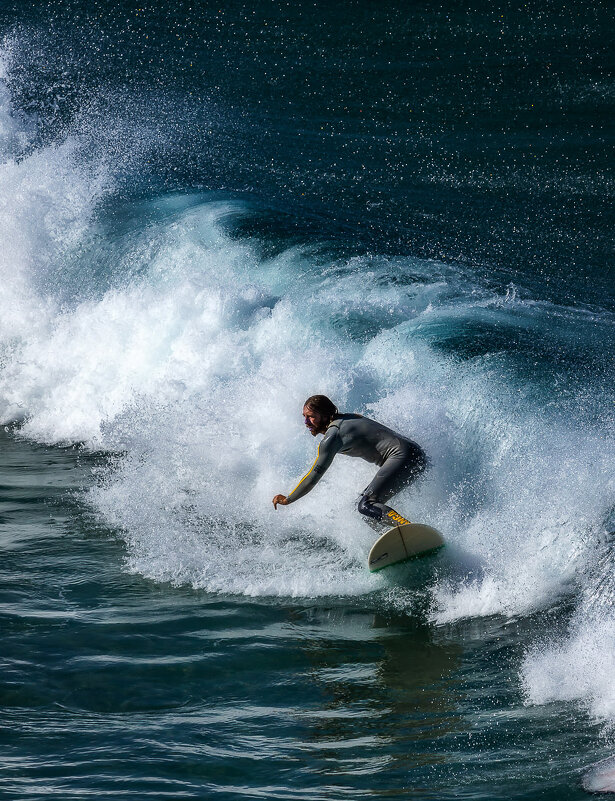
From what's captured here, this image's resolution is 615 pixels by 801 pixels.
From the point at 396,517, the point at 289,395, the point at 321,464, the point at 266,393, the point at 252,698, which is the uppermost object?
the point at 266,393

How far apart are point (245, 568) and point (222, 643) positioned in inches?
52.8

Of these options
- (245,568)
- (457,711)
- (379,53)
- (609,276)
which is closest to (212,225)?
(609,276)

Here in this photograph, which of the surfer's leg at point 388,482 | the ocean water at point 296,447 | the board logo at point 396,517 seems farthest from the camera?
the surfer's leg at point 388,482

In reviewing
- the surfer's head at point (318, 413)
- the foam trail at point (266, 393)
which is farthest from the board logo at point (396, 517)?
the surfer's head at point (318, 413)

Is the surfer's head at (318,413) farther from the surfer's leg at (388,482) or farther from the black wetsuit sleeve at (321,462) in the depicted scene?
the surfer's leg at (388,482)

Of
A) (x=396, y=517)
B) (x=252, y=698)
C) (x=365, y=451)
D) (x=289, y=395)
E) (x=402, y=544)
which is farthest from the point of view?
(x=289, y=395)

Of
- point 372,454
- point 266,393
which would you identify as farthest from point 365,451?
point 266,393

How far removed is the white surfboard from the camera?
7.58 metres

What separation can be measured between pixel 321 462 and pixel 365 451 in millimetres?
419

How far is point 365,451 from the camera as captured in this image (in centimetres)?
840

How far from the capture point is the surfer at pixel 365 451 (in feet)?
27.0

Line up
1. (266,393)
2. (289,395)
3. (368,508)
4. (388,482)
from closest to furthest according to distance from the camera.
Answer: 1. (368,508)
2. (388,482)
3. (289,395)
4. (266,393)

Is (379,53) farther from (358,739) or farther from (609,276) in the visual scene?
(358,739)

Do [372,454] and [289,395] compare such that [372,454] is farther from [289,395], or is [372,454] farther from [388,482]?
[289,395]
